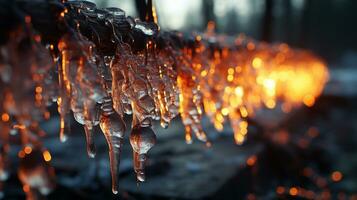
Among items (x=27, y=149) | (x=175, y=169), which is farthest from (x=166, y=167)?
(x=27, y=149)

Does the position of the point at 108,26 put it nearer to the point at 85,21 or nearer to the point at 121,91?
the point at 85,21

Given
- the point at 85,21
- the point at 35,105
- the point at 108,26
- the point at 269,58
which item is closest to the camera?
the point at 35,105

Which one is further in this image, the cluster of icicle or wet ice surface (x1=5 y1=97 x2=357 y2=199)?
wet ice surface (x1=5 y1=97 x2=357 y2=199)

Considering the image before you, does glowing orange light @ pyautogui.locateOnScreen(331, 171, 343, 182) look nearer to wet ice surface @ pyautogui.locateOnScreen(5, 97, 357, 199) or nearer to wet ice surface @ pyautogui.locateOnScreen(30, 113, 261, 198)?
wet ice surface @ pyautogui.locateOnScreen(5, 97, 357, 199)

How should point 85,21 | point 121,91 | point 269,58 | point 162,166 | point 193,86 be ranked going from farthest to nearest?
point 269,58, point 162,166, point 193,86, point 121,91, point 85,21

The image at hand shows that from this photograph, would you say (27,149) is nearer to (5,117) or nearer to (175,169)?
(5,117)

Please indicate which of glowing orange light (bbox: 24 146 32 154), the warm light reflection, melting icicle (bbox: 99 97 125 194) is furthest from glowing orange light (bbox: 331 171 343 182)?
glowing orange light (bbox: 24 146 32 154)

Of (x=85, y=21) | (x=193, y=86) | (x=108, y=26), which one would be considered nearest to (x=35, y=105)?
(x=85, y=21)

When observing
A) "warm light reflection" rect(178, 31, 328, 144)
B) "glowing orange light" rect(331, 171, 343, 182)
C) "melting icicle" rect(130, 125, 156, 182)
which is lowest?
"glowing orange light" rect(331, 171, 343, 182)

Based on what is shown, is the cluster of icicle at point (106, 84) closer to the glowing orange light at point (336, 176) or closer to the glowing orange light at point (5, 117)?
the glowing orange light at point (5, 117)

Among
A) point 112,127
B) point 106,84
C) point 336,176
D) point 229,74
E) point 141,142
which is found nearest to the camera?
point 112,127

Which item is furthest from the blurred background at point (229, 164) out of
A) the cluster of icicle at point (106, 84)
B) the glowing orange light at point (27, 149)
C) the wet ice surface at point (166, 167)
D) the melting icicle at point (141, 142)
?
the glowing orange light at point (27, 149)
